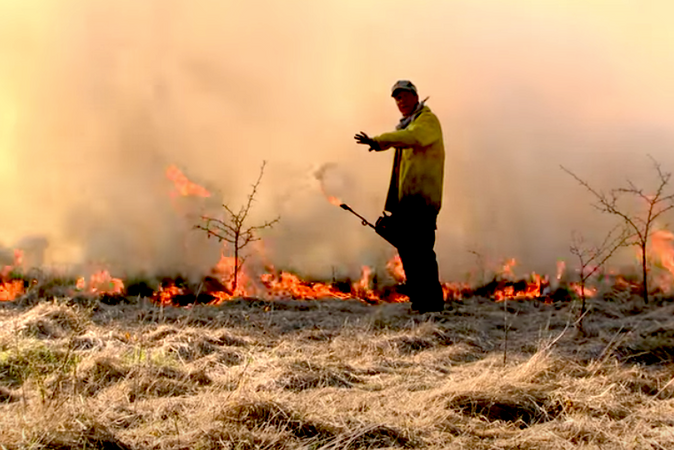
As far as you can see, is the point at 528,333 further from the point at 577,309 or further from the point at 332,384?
the point at 332,384

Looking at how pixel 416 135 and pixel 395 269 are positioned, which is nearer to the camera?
pixel 416 135

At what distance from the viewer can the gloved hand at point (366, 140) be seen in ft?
19.1

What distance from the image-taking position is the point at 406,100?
262 inches

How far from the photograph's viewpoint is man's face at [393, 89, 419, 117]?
6617 mm

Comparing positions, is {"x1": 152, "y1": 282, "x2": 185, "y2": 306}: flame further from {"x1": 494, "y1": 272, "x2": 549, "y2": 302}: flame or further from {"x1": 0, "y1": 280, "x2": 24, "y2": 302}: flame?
{"x1": 494, "y1": 272, "x2": 549, "y2": 302}: flame

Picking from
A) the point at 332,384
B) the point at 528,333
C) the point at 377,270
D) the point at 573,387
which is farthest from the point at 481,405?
the point at 377,270

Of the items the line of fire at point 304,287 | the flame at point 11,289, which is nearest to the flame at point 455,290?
the line of fire at point 304,287

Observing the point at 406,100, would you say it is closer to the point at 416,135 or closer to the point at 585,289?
the point at 416,135

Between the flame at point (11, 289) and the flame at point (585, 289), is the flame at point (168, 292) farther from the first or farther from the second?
the flame at point (585, 289)

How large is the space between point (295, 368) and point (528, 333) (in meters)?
2.60

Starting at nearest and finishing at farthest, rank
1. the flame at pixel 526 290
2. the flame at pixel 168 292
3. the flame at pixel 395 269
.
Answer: the flame at pixel 168 292
the flame at pixel 526 290
the flame at pixel 395 269

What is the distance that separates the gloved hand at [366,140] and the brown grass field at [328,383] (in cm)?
150

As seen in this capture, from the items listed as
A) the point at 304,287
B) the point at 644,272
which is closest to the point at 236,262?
the point at 304,287

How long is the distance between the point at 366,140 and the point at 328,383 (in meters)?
2.83
